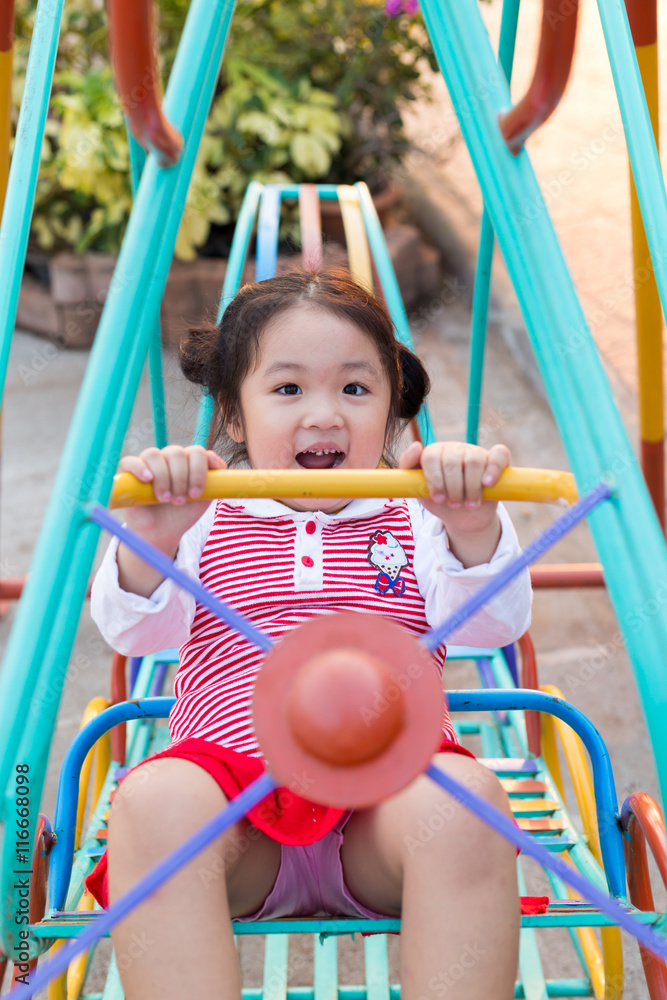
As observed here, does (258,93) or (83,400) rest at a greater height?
(258,93)

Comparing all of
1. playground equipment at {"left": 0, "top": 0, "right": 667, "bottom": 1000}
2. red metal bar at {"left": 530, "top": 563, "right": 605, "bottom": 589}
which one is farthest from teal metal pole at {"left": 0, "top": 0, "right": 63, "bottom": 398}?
red metal bar at {"left": 530, "top": 563, "right": 605, "bottom": 589}

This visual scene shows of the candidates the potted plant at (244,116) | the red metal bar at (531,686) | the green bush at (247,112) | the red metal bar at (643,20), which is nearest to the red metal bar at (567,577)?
the red metal bar at (531,686)

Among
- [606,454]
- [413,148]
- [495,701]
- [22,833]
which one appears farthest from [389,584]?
[413,148]

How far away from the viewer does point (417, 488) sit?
0.79 metres

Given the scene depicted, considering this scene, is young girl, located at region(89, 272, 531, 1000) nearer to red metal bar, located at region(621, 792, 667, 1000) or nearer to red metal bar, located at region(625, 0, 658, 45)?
red metal bar, located at region(621, 792, 667, 1000)

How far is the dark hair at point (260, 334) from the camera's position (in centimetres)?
122

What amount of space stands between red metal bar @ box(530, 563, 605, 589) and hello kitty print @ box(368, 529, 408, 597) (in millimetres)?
703

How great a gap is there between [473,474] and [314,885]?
42 cm

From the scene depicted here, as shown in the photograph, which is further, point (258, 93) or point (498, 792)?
point (258, 93)

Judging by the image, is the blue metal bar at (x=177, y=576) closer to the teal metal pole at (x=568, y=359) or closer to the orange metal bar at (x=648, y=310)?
the teal metal pole at (x=568, y=359)

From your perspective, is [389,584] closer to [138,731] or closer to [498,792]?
[498,792]

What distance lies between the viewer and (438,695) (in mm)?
593

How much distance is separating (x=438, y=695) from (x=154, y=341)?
1.13 meters

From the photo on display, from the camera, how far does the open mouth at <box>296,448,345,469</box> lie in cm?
111
